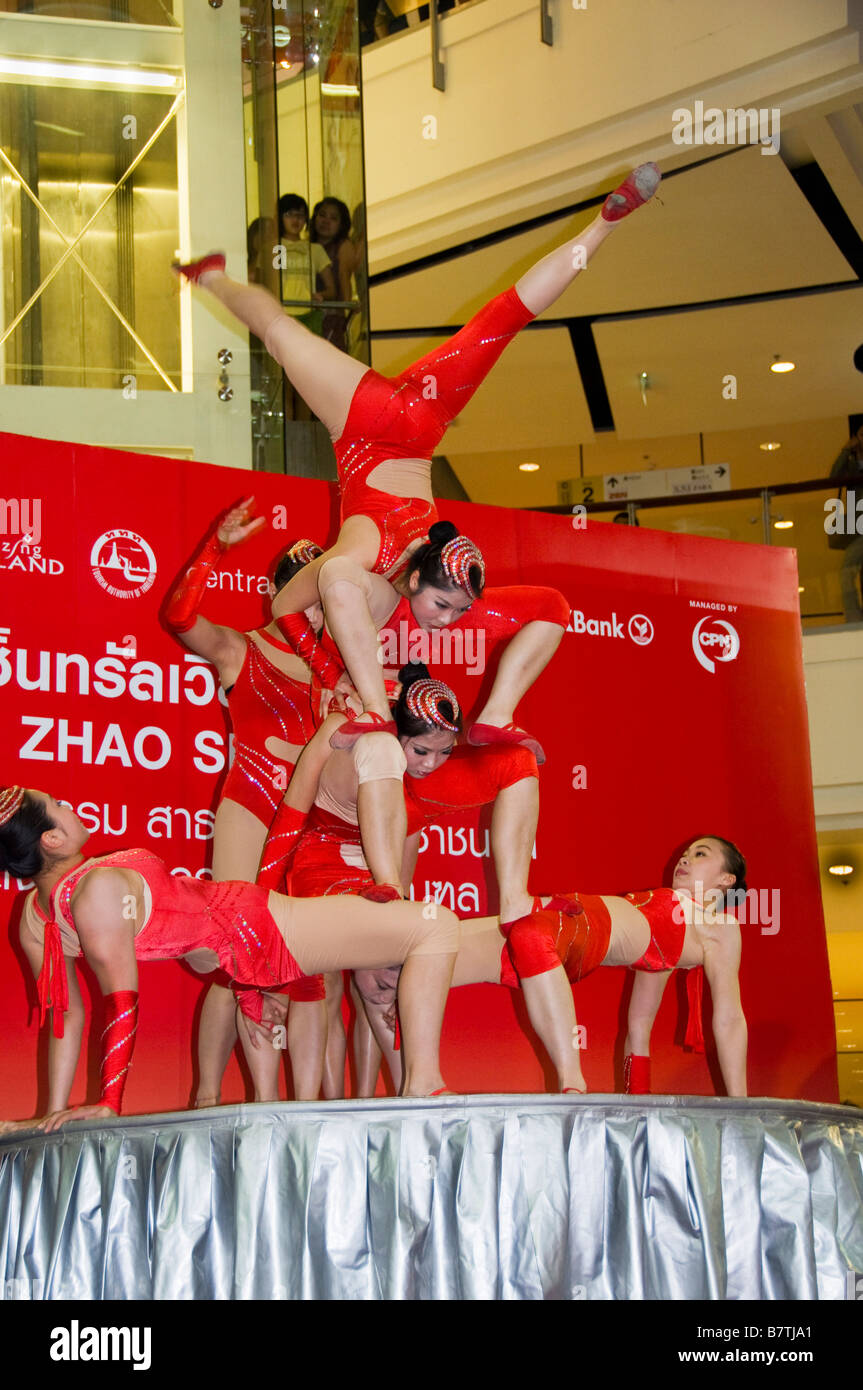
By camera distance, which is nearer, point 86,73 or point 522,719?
point 522,719

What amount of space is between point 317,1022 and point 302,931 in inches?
19.1

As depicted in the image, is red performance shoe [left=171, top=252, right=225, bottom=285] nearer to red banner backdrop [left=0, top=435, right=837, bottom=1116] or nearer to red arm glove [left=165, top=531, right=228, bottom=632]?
red arm glove [left=165, top=531, right=228, bottom=632]

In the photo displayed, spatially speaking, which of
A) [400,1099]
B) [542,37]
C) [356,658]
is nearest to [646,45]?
[542,37]

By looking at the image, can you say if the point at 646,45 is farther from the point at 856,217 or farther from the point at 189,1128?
the point at 189,1128

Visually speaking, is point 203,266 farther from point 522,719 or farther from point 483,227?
point 483,227

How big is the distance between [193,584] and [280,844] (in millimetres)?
880

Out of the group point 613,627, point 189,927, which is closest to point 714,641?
point 613,627

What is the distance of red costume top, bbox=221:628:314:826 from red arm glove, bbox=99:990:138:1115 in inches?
42.8

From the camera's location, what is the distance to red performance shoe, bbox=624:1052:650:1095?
4840mm

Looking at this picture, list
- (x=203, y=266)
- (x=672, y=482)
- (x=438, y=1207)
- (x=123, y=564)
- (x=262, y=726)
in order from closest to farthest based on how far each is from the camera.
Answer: (x=438, y=1207), (x=203, y=266), (x=262, y=726), (x=123, y=564), (x=672, y=482)

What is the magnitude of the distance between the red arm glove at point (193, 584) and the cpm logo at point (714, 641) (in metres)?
2.33

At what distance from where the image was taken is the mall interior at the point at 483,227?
6.25 metres

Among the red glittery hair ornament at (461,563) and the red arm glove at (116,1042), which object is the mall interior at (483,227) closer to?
the red glittery hair ornament at (461,563)

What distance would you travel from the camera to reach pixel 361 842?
4316 millimetres
